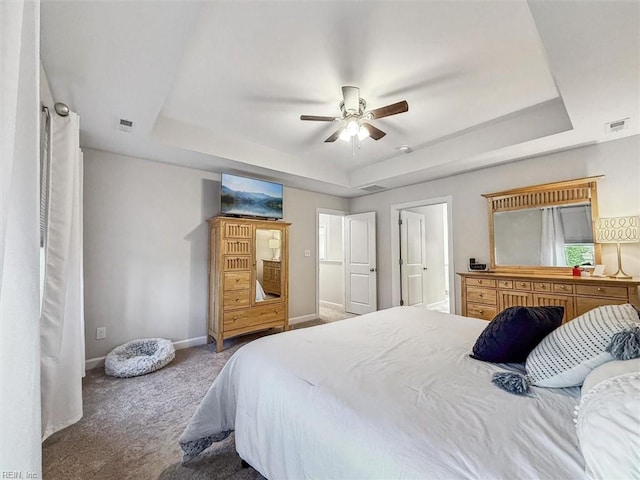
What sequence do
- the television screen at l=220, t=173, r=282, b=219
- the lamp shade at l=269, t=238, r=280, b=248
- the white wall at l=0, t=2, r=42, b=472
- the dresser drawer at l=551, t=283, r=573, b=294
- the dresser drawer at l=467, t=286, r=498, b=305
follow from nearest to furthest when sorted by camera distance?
the white wall at l=0, t=2, r=42, b=472
the dresser drawer at l=551, t=283, r=573, b=294
the dresser drawer at l=467, t=286, r=498, b=305
the television screen at l=220, t=173, r=282, b=219
the lamp shade at l=269, t=238, r=280, b=248

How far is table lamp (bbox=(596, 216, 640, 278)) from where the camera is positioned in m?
2.73

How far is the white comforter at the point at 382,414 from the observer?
0.81 metres

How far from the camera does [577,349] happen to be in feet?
3.61

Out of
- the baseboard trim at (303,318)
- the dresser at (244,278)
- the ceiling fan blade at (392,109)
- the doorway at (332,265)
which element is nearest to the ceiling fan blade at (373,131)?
the ceiling fan blade at (392,109)

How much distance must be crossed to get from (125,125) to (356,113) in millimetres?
2115

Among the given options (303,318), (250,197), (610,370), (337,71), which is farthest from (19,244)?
(303,318)

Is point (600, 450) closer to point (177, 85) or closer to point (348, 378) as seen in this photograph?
point (348, 378)

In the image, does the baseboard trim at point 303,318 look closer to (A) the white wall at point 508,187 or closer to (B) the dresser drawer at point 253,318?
(B) the dresser drawer at point 253,318

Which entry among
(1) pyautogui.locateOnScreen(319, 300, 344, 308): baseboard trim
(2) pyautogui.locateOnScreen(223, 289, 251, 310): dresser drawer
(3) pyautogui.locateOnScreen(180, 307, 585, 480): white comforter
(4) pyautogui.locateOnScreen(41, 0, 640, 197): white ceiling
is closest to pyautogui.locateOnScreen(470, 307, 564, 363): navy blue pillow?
(3) pyautogui.locateOnScreen(180, 307, 585, 480): white comforter

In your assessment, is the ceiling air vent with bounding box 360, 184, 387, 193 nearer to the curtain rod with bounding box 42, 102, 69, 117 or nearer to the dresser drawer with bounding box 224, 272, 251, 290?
the dresser drawer with bounding box 224, 272, 251, 290

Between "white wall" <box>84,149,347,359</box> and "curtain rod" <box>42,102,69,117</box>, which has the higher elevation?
"curtain rod" <box>42,102,69,117</box>

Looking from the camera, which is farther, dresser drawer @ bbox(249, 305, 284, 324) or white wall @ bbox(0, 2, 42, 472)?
dresser drawer @ bbox(249, 305, 284, 324)

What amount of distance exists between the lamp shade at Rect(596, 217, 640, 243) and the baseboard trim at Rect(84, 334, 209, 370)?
15.7 feet

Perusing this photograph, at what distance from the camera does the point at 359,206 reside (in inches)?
223
